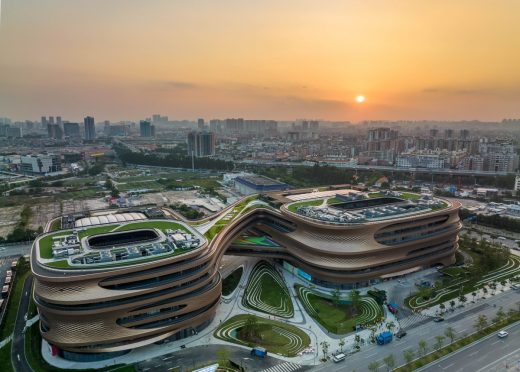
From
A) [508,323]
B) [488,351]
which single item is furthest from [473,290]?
[488,351]

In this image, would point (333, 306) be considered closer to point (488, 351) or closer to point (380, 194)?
point (488, 351)

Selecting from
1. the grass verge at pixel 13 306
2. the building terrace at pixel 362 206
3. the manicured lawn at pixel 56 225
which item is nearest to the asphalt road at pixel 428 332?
the building terrace at pixel 362 206

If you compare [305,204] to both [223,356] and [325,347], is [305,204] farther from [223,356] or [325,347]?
[223,356]

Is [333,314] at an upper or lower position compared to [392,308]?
lower

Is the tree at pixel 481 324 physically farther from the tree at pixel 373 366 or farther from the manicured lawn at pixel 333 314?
the tree at pixel 373 366

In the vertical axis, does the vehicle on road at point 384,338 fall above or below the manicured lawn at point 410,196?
below

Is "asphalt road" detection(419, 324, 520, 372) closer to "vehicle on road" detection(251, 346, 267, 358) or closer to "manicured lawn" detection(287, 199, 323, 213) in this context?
"vehicle on road" detection(251, 346, 267, 358)

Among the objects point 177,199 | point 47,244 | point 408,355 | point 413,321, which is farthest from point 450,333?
point 177,199
